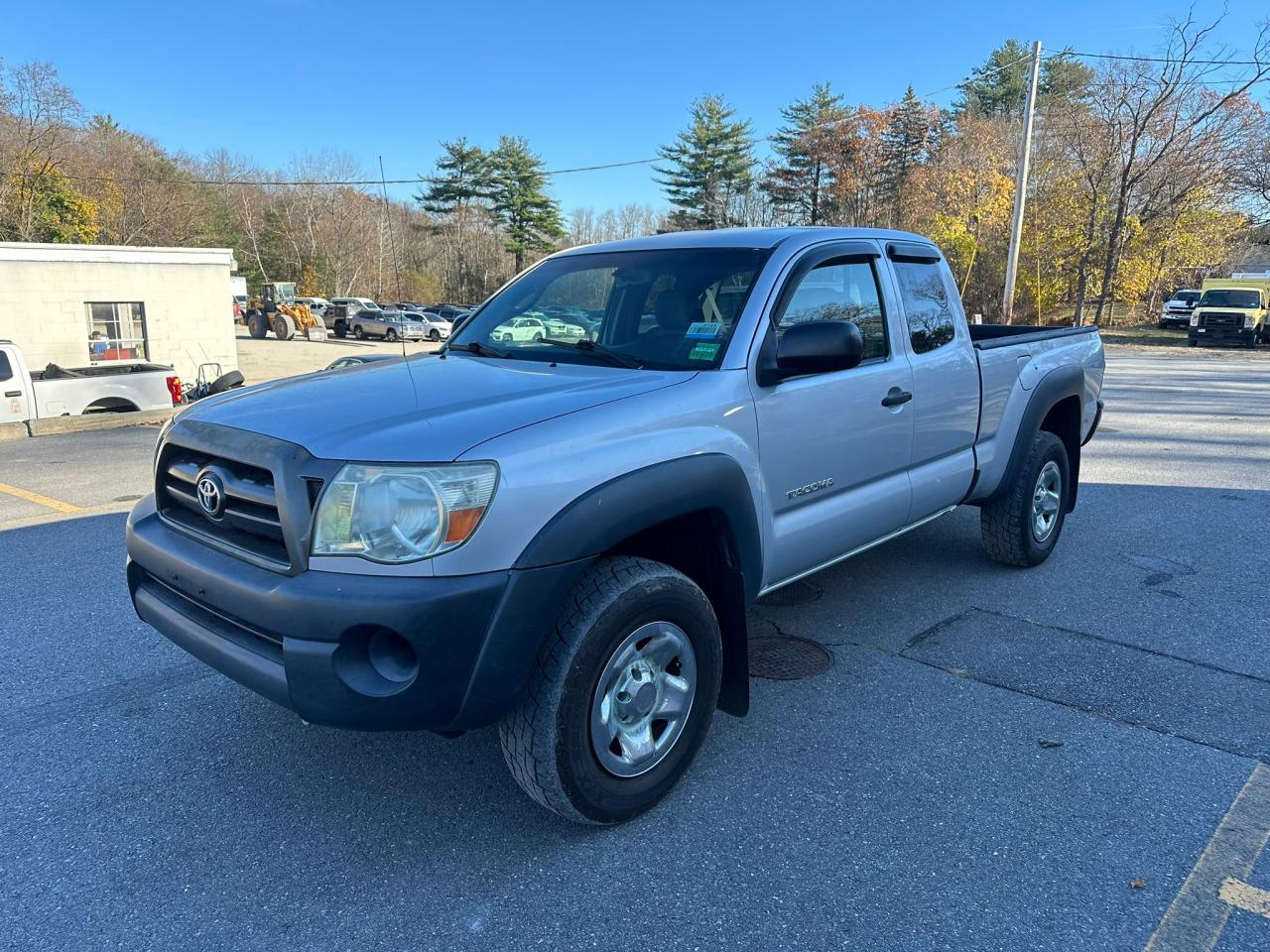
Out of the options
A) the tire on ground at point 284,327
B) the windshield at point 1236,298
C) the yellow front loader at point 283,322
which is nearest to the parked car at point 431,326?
the yellow front loader at point 283,322

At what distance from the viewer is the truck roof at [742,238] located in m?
3.57

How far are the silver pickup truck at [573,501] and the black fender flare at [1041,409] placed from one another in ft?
3.08

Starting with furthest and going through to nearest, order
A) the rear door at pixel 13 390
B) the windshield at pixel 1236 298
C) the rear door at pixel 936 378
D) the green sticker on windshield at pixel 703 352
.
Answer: the windshield at pixel 1236 298 < the rear door at pixel 13 390 < the rear door at pixel 936 378 < the green sticker on windshield at pixel 703 352

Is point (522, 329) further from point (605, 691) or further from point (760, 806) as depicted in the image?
Answer: point (760, 806)

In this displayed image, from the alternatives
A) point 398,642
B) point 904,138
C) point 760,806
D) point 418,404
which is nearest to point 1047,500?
point 760,806

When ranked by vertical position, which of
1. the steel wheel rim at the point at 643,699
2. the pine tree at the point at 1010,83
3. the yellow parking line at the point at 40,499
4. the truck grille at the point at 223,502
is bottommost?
the yellow parking line at the point at 40,499

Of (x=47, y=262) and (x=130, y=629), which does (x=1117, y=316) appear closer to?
(x=47, y=262)

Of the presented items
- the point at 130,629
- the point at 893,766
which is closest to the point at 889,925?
the point at 893,766

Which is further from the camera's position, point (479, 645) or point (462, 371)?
point (462, 371)

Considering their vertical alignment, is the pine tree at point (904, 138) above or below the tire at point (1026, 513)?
above

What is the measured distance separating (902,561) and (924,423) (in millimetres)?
1690

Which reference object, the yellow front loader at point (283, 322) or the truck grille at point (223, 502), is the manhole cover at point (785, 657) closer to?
the truck grille at point (223, 502)

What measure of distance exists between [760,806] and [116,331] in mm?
22707

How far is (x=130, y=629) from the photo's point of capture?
4285 mm
